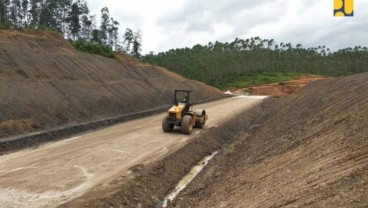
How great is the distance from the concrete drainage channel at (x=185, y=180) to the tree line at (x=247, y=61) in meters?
70.0

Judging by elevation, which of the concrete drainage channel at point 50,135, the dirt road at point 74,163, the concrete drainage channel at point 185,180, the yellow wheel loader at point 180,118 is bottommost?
the concrete drainage channel at point 185,180

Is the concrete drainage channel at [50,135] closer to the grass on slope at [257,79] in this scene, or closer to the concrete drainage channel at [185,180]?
the concrete drainage channel at [185,180]

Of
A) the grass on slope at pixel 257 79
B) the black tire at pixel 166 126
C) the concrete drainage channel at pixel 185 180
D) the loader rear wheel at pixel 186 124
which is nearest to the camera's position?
the concrete drainage channel at pixel 185 180

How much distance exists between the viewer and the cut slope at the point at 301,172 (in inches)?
288

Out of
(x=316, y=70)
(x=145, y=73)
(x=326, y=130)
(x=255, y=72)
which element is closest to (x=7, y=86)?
(x=326, y=130)

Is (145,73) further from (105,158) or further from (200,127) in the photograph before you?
(105,158)

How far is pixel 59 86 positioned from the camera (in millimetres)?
27734

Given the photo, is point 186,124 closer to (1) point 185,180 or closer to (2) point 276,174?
(1) point 185,180

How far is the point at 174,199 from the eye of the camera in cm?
1148

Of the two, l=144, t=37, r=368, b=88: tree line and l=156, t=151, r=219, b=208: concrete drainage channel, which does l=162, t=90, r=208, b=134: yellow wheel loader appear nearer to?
l=156, t=151, r=219, b=208: concrete drainage channel

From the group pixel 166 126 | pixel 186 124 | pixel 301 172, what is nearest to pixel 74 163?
pixel 186 124

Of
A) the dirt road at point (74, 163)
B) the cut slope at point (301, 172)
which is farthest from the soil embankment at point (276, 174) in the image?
the dirt road at point (74, 163)

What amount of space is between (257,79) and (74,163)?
7813cm

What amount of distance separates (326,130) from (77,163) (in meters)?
8.63
